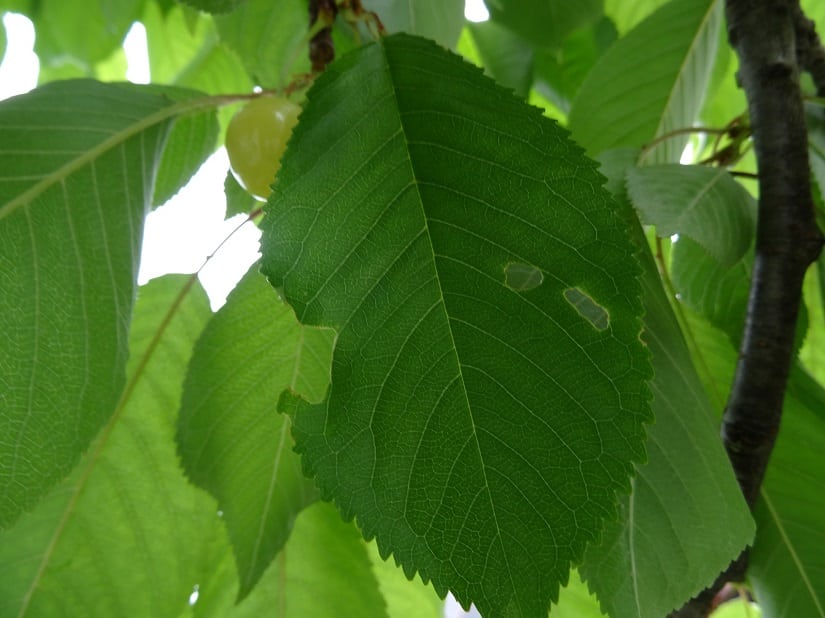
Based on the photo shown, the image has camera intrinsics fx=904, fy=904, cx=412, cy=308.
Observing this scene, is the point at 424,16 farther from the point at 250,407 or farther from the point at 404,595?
the point at 404,595

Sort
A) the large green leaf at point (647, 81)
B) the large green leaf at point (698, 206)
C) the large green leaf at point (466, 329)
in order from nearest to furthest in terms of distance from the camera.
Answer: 1. the large green leaf at point (466, 329)
2. the large green leaf at point (698, 206)
3. the large green leaf at point (647, 81)

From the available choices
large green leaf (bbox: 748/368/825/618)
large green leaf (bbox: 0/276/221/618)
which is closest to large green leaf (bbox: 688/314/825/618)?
large green leaf (bbox: 748/368/825/618)

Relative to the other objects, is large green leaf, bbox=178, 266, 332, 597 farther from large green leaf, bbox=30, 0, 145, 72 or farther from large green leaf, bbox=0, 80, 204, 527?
large green leaf, bbox=30, 0, 145, 72

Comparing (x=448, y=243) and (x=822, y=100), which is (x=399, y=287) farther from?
(x=822, y=100)

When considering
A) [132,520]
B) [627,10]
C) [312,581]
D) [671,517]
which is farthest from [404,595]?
[627,10]

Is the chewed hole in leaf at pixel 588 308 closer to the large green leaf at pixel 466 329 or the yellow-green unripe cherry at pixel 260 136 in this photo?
the large green leaf at pixel 466 329

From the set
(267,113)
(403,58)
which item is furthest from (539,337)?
(267,113)

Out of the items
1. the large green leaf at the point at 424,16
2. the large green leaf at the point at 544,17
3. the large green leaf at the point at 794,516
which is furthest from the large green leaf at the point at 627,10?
the large green leaf at the point at 794,516
